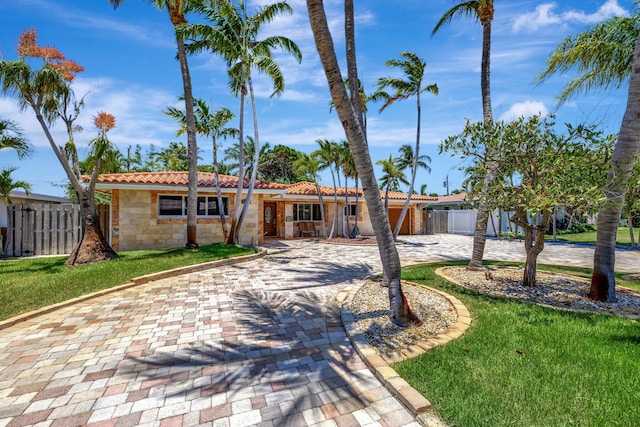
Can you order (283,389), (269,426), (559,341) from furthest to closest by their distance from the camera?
(559,341) → (283,389) → (269,426)

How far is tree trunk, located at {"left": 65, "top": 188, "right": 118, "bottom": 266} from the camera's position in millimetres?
9508

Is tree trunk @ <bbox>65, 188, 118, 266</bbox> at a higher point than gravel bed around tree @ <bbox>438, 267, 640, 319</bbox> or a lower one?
higher

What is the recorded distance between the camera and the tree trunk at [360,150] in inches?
168

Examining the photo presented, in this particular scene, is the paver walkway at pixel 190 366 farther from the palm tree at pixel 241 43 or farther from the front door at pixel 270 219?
the front door at pixel 270 219

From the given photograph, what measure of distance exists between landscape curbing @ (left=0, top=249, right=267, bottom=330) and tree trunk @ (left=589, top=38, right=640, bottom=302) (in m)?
10.0

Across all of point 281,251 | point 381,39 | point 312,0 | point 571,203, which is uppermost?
point 381,39

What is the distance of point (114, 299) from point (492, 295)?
8299mm

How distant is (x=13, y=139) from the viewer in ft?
33.6

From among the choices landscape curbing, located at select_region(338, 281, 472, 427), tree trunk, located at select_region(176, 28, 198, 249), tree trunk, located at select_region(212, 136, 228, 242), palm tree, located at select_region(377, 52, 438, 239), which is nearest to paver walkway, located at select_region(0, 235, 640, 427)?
landscape curbing, located at select_region(338, 281, 472, 427)

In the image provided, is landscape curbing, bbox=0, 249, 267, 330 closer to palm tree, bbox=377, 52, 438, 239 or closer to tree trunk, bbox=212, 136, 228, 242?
tree trunk, bbox=212, 136, 228, 242

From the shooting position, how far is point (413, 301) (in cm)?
575

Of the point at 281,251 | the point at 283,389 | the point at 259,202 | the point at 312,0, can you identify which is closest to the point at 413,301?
the point at 283,389

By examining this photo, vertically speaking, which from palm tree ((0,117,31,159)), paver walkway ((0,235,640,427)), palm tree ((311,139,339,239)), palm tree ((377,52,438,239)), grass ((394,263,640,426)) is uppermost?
palm tree ((377,52,438,239))

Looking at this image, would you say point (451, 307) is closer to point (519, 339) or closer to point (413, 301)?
point (413, 301)
